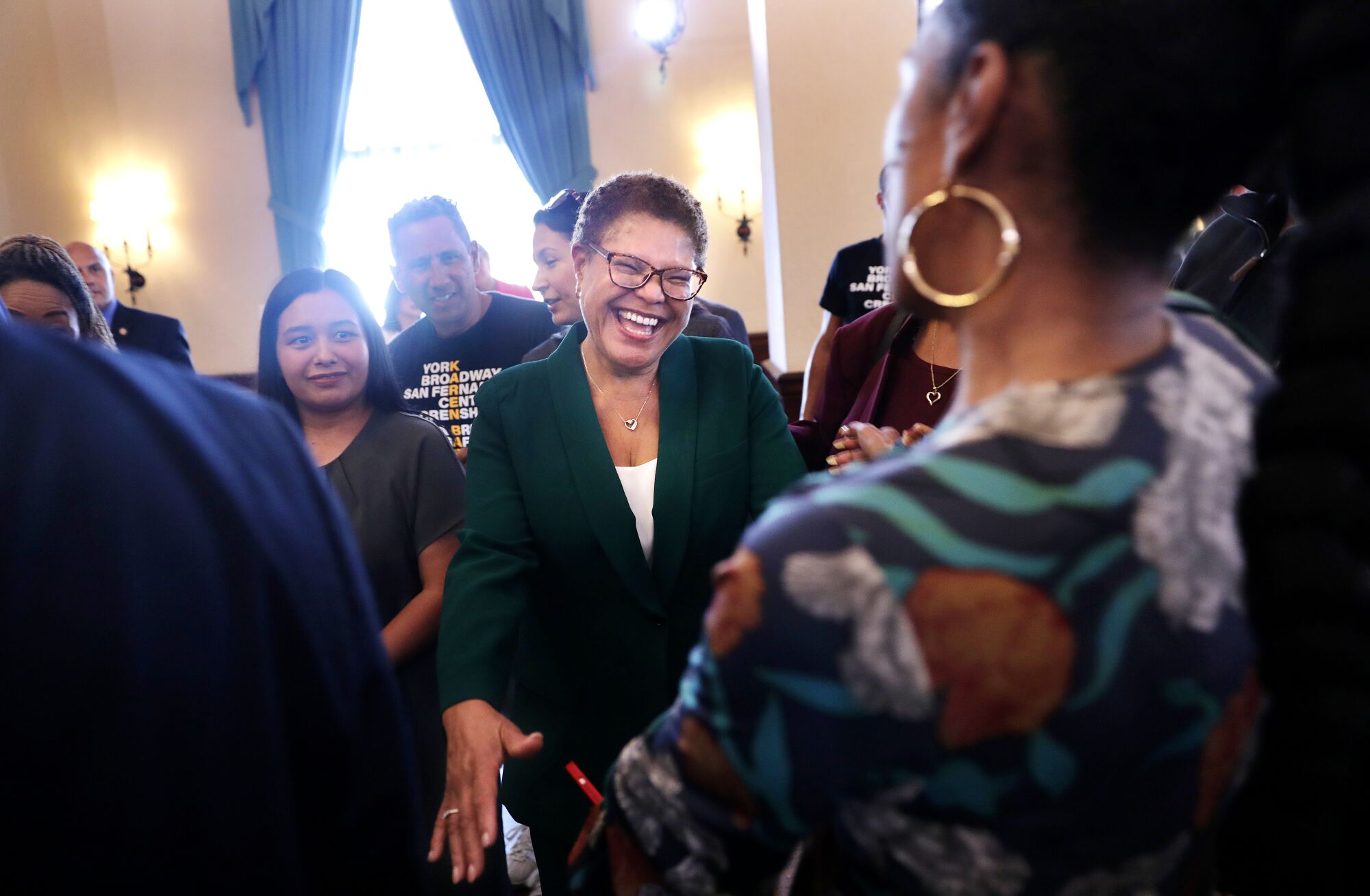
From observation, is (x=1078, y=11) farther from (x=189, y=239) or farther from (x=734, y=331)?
(x=189, y=239)

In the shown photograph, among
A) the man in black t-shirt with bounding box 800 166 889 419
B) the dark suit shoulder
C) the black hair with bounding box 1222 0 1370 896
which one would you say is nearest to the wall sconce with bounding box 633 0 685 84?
the man in black t-shirt with bounding box 800 166 889 419

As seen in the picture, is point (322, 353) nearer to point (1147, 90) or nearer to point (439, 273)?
point (439, 273)

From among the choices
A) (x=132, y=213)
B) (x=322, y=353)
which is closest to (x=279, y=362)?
(x=322, y=353)

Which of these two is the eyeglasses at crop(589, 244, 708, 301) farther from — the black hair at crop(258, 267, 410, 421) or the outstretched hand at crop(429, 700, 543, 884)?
the outstretched hand at crop(429, 700, 543, 884)

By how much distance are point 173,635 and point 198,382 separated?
209 mm

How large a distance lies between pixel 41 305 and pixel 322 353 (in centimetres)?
93

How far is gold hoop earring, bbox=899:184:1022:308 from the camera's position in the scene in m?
0.59

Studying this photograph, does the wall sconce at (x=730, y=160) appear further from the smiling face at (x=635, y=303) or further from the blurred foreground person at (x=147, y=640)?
the blurred foreground person at (x=147, y=640)

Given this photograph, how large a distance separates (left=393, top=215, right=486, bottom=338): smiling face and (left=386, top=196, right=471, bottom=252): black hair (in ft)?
0.04

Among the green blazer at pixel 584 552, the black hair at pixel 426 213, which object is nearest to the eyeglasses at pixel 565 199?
the black hair at pixel 426 213

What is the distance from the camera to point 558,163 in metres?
7.48

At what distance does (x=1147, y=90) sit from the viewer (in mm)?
531

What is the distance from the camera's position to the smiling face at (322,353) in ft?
6.28

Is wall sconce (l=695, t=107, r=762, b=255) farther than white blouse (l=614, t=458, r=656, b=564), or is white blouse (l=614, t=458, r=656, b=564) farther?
wall sconce (l=695, t=107, r=762, b=255)
